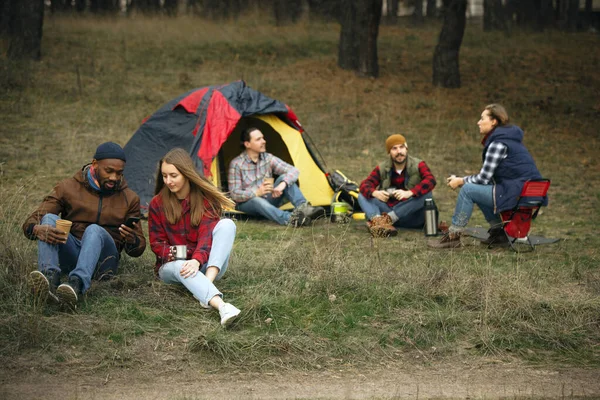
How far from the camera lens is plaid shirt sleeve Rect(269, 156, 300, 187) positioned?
30.7 feet

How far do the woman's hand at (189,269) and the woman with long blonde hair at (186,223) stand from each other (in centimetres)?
5

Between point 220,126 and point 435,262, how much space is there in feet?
11.7

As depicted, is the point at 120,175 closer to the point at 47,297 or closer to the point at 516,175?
the point at 47,297

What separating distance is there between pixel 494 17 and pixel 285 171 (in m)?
17.7

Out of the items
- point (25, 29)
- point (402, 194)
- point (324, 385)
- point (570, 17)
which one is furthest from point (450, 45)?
point (324, 385)

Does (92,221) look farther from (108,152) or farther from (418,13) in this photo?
(418,13)

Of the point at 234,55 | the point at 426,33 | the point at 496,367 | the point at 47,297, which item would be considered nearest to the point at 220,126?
the point at 47,297

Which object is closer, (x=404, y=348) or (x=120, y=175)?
(x=404, y=348)

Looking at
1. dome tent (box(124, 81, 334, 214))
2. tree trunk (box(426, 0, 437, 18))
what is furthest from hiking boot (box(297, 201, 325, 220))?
tree trunk (box(426, 0, 437, 18))

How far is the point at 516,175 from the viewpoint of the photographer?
8023mm

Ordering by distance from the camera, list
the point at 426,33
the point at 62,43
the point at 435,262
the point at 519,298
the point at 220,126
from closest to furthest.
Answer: the point at 519,298 → the point at 435,262 → the point at 220,126 → the point at 62,43 → the point at 426,33

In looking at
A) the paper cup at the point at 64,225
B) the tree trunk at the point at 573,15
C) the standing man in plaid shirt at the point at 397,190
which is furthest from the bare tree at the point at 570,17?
the paper cup at the point at 64,225

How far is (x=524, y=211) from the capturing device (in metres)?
8.02

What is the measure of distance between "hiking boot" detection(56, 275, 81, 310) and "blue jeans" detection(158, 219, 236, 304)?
23.8 inches
